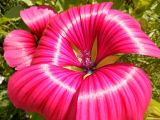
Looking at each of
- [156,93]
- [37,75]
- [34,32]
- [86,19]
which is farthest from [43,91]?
[156,93]

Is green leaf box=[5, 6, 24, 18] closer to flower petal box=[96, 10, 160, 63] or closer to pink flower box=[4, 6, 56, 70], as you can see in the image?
pink flower box=[4, 6, 56, 70]

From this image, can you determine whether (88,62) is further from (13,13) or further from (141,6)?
(13,13)

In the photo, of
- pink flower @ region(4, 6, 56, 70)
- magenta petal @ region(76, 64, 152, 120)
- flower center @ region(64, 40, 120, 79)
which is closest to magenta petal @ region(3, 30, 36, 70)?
pink flower @ region(4, 6, 56, 70)

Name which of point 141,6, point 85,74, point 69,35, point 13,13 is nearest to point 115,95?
point 85,74

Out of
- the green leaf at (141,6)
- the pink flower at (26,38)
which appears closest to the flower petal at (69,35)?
the pink flower at (26,38)

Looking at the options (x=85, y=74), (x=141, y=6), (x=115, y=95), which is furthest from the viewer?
(x=141, y=6)

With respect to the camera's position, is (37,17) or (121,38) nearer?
(121,38)
